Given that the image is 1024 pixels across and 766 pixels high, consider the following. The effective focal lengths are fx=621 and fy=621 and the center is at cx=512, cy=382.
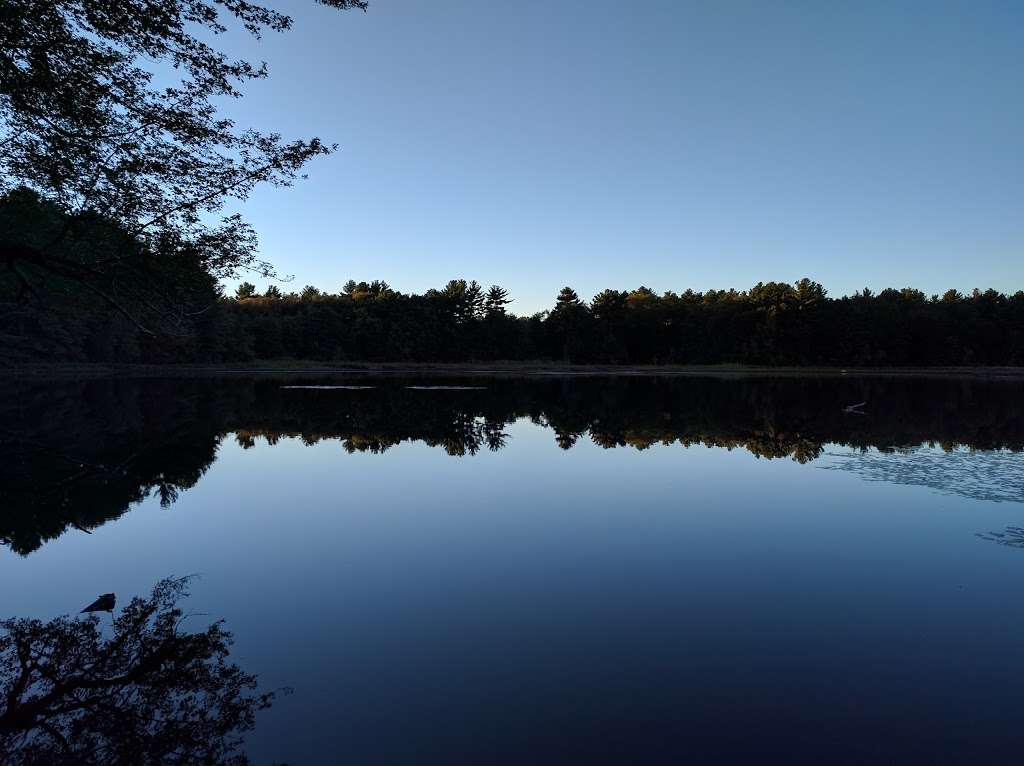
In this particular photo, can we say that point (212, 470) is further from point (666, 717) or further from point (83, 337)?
point (83, 337)

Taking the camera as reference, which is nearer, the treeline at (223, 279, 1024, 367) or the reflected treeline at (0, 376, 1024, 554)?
the reflected treeline at (0, 376, 1024, 554)

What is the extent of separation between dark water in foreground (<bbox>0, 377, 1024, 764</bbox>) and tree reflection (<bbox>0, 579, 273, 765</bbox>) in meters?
0.30

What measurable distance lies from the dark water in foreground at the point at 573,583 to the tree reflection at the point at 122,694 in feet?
0.97

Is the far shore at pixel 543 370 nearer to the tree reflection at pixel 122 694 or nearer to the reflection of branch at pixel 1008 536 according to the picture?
the reflection of branch at pixel 1008 536

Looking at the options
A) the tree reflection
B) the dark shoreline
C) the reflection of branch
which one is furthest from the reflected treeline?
the dark shoreline

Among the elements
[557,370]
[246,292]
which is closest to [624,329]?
[557,370]

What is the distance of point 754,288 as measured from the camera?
91.8 meters

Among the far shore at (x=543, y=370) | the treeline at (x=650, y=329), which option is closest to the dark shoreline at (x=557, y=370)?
the far shore at (x=543, y=370)

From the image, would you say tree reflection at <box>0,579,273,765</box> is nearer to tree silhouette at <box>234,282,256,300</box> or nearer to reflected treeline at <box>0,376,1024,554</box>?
reflected treeline at <box>0,376,1024,554</box>

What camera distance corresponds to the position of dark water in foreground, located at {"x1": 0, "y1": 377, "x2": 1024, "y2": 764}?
4836 millimetres

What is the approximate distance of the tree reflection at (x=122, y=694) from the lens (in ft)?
15.1

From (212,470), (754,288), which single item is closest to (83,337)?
(212,470)

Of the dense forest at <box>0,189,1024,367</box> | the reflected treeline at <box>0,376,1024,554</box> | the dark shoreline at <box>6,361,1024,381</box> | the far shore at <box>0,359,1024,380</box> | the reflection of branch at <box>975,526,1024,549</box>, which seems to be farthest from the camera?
Answer: the dense forest at <box>0,189,1024,367</box>

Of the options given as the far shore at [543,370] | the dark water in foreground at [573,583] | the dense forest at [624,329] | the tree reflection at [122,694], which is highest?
the dense forest at [624,329]
